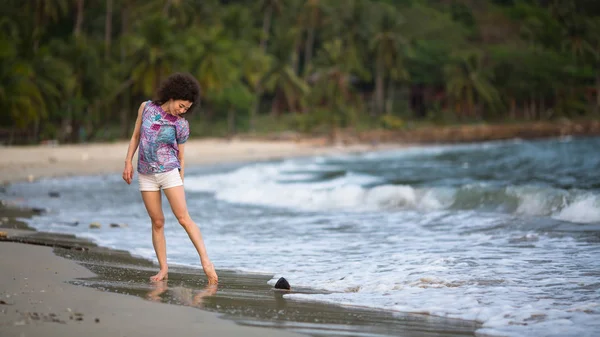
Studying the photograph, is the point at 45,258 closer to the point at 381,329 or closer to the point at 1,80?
the point at 381,329

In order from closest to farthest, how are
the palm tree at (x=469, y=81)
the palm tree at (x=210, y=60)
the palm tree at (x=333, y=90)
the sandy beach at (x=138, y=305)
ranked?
the sandy beach at (x=138, y=305), the palm tree at (x=210, y=60), the palm tree at (x=333, y=90), the palm tree at (x=469, y=81)

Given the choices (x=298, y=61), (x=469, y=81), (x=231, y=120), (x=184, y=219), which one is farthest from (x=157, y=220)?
(x=298, y=61)

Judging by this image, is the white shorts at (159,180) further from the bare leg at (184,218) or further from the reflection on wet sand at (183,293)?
the reflection on wet sand at (183,293)

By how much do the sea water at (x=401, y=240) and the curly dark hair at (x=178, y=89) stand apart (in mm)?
1569

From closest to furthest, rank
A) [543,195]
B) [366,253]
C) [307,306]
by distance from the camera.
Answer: [307,306], [366,253], [543,195]

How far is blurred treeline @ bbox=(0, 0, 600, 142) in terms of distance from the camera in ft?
112

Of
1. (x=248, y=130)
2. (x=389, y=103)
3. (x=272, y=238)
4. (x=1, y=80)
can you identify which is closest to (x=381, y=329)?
(x=272, y=238)

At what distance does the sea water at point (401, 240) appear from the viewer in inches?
210

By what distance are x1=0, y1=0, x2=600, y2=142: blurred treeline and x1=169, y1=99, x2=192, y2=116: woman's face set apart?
24468 millimetres

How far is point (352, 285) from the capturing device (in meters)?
5.96

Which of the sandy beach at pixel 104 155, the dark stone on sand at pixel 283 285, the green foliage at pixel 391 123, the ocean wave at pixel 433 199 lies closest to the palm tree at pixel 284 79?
the green foliage at pixel 391 123

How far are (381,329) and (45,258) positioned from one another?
310cm

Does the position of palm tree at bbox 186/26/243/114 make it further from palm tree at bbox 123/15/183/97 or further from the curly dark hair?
the curly dark hair

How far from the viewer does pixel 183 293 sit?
532 centimetres
